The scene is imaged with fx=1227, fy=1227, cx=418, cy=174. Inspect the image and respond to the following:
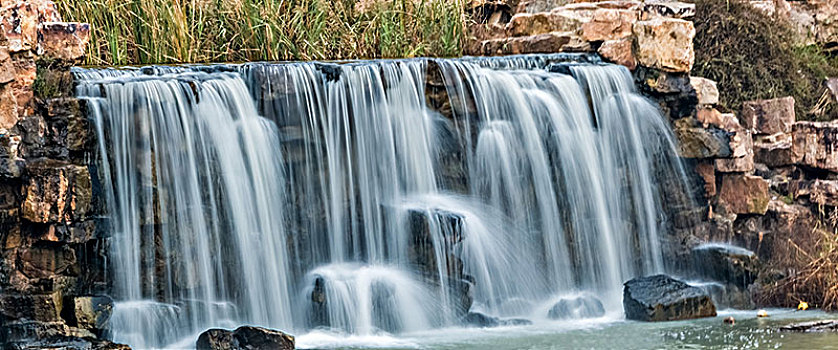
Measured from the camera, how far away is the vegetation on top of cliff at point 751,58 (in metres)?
11.2

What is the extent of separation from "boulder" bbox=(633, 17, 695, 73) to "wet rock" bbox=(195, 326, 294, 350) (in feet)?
14.4

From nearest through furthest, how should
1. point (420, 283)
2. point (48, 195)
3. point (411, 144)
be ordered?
point (48, 195) < point (420, 283) < point (411, 144)

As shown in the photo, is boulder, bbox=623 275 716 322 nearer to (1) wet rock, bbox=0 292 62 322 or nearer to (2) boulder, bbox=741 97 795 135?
(2) boulder, bbox=741 97 795 135

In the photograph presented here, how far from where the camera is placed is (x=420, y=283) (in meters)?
8.34

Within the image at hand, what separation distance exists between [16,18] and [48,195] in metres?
1.16

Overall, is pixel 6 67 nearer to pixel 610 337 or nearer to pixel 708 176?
pixel 610 337

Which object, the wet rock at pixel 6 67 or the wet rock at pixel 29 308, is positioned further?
the wet rock at pixel 6 67

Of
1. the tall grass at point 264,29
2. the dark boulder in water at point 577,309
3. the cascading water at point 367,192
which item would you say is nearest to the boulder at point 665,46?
the cascading water at point 367,192

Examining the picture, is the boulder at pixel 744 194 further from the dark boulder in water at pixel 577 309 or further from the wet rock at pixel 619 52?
the dark boulder in water at pixel 577 309

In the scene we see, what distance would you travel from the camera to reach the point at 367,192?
8.65m

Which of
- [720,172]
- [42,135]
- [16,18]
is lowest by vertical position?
[720,172]

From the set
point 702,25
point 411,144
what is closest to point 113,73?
point 411,144

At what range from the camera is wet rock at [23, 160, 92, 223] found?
7328 mm

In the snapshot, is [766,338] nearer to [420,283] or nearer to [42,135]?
[420,283]
